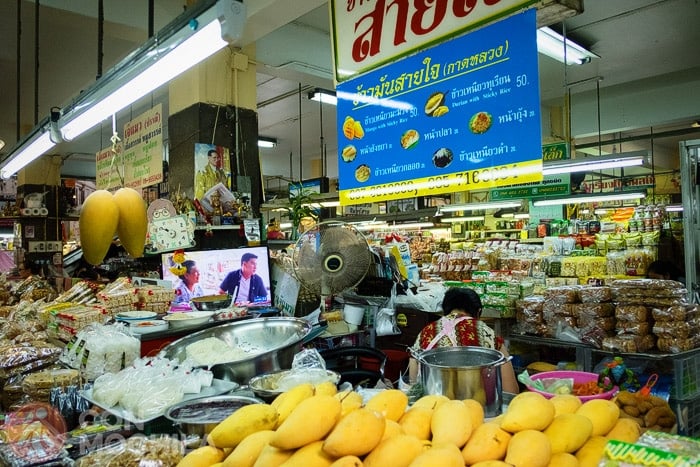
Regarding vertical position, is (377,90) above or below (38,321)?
above

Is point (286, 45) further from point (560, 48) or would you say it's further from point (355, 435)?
point (355, 435)

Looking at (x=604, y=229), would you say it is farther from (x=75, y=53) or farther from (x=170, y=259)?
(x=75, y=53)

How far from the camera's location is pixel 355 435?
1104 mm

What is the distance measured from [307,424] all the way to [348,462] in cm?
15

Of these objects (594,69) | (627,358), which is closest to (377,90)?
(627,358)

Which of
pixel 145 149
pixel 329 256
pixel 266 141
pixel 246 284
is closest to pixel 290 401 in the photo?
pixel 329 256

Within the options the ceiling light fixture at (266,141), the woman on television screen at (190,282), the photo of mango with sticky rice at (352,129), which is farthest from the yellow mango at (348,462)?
the ceiling light fixture at (266,141)

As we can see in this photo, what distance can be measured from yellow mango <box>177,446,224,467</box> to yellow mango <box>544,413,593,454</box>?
86 cm

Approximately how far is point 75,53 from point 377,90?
202 inches

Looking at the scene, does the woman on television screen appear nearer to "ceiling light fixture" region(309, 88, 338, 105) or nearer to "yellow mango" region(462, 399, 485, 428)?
"yellow mango" region(462, 399, 485, 428)

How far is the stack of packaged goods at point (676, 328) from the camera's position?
10.9ft

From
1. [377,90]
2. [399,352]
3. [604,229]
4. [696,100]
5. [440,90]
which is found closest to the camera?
[440,90]

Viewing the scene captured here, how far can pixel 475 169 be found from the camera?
2889 millimetres

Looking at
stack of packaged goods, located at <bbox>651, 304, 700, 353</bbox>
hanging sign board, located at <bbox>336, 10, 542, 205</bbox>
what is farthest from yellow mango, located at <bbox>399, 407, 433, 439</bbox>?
stack of packaged goods, located at <bbox>651, 304, 700, 353</bbox>
